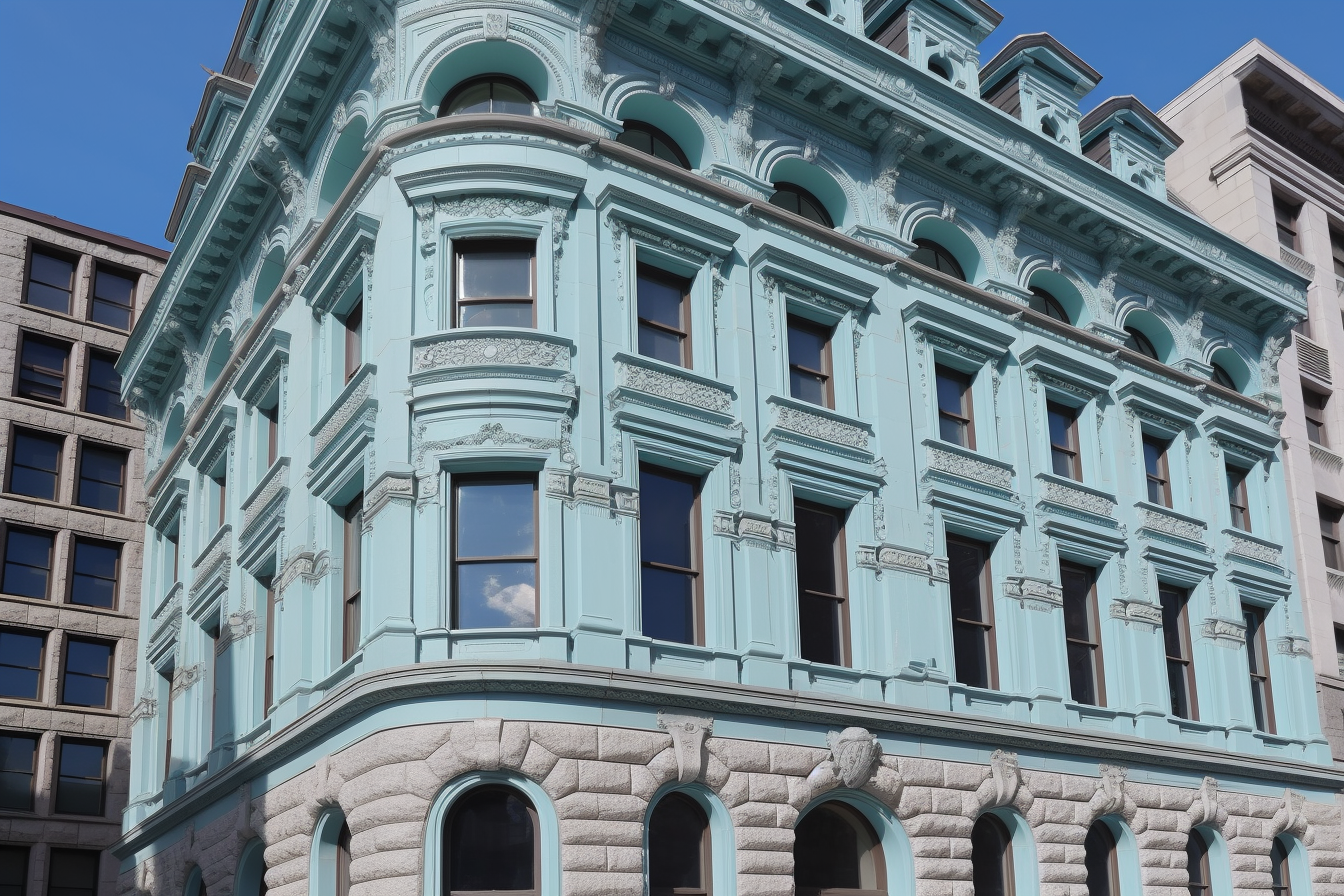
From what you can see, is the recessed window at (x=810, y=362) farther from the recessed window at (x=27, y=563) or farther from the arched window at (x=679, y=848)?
the recessed window at (x=27, y=563)

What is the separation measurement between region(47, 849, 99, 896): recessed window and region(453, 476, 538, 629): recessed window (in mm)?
23349

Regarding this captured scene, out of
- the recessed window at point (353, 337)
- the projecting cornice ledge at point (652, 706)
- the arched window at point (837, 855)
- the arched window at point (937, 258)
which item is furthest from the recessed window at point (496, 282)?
the arched window at point (937, 258)

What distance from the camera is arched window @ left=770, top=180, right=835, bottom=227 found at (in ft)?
87.9

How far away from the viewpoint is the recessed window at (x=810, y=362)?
25.2 m

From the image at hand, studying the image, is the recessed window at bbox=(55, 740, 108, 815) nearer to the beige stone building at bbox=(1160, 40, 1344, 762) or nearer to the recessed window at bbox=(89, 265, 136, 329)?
the recessed window at bbox=(89, 265, 136, 329)

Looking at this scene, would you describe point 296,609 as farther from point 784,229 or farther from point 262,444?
point 784,229

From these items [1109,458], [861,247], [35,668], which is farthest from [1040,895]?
[35,668]

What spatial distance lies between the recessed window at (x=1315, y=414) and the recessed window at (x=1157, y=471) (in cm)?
1025

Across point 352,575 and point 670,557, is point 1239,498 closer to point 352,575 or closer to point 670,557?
point 670,557

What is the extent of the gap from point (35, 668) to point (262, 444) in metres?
15.5

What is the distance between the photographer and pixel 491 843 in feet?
63.4

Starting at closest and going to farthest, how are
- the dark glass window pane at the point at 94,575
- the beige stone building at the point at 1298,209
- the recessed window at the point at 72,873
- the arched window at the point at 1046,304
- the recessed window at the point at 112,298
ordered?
1. the arched window at the point at 1046,304
2. the beige stone building at the point at 1298,209
3. the recessed window at the point at 72,873
4. the dark glass window pane at the point at 94,575
5. the recessed window at the point at 112,298

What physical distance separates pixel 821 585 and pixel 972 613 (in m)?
3.76

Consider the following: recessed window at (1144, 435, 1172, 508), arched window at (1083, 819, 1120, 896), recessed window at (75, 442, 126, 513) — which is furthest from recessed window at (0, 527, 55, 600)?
recessed window at (1144, 435, 1172, 508)
